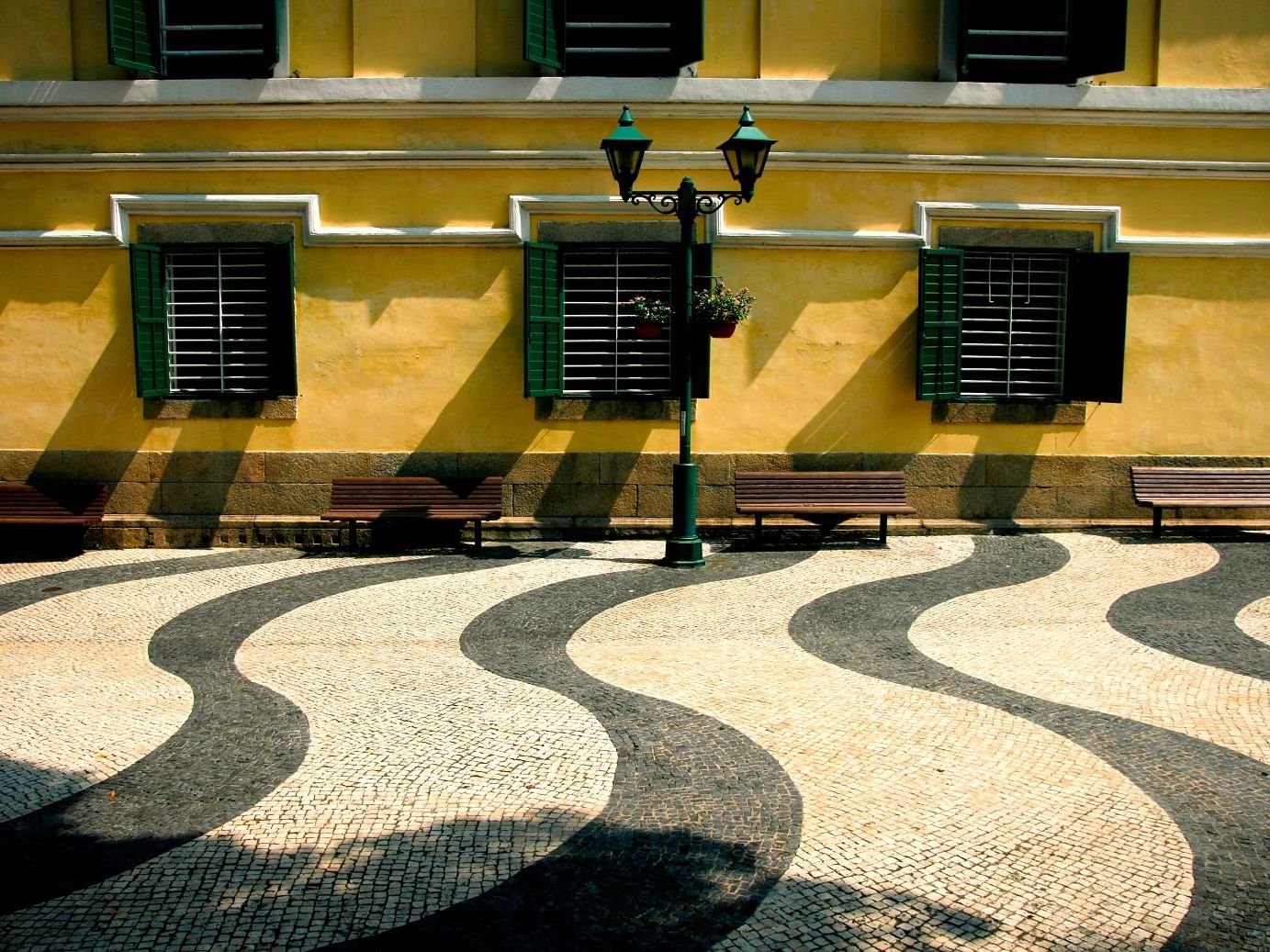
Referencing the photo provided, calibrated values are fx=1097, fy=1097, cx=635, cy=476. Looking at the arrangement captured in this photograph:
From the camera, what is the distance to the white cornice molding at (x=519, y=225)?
12195 mm

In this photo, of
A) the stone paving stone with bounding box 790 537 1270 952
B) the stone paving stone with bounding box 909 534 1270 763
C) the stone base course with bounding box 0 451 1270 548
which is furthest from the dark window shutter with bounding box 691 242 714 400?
the stone paving stone with bounding box 909 534 1270 763

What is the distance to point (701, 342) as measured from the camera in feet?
39.8

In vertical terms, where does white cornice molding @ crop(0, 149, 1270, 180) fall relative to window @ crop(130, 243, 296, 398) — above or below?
above

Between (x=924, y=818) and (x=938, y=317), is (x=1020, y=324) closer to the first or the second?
(x=938, y=317)

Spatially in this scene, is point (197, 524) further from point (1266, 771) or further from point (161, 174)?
point (1266, 771)

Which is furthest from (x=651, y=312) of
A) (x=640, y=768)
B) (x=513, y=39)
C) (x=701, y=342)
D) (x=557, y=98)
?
(x=640, y=768)

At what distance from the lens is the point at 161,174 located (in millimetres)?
12281

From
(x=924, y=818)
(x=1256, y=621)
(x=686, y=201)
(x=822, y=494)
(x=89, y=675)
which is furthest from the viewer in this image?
(x=822, y=494)

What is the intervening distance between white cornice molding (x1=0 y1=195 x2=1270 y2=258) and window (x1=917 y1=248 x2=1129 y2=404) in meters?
0.42

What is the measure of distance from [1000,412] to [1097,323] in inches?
56.6

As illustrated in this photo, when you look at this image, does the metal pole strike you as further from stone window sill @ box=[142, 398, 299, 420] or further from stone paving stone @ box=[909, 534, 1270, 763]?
stone window sill @ box=[142, 398, 299, 420]

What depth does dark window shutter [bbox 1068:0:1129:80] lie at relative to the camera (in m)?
12.0

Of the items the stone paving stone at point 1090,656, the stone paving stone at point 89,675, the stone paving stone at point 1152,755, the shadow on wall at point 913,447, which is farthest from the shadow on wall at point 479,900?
the shadow on wall at point 913,447

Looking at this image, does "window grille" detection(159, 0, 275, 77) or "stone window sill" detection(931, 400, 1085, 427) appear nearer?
"window grille" detection(159, 0, 275, 77)
